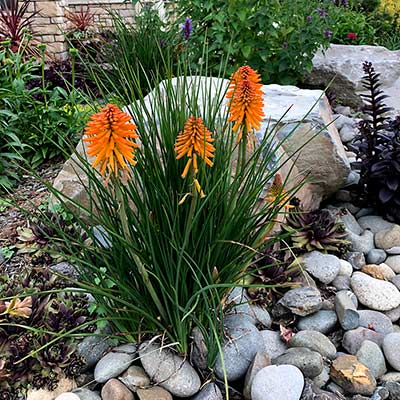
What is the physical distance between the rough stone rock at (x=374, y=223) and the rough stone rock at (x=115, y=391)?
1979mm

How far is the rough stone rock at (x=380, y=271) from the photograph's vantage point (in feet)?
9.27

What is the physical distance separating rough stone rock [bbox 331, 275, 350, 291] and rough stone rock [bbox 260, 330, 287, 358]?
548 millimetres

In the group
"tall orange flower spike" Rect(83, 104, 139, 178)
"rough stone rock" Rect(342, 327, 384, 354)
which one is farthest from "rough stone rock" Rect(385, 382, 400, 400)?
"tall orange flower spike" Rect(83, 104, 139, 178)

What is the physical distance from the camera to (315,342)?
2234 millimetres

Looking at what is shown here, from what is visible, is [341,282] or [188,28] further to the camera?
[188,28]

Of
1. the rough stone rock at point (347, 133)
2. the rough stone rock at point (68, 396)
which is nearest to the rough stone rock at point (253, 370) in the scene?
the rough stone rock at point (68, 396)

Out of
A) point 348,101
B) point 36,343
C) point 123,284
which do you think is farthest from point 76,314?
point 348,101

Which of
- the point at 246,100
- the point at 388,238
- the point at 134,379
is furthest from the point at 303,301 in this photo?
the point at 246,100

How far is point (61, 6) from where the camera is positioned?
7445 millimetres

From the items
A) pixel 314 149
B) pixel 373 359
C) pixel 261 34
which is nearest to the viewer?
pixel 373 359

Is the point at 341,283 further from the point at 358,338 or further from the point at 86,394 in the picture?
the point at 86,394

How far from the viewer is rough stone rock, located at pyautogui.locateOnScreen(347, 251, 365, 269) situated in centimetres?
291

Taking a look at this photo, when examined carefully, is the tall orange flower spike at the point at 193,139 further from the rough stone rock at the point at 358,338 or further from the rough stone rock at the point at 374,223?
the rough stone rock at the point at 374,223

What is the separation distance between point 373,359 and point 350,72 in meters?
4.37
